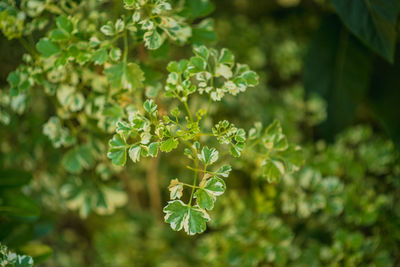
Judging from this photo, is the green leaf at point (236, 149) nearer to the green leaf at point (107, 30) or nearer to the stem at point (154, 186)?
the green leaf at point (107, 30)

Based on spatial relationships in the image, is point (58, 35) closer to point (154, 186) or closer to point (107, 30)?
point (107, 30)

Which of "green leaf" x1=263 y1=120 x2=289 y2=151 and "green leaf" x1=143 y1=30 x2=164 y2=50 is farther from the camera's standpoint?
"green leaf" x1=263 y1=120 x2=289 y2=151

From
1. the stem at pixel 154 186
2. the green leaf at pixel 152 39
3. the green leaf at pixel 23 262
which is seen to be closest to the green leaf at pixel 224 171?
the green leaf at pixel 152 39

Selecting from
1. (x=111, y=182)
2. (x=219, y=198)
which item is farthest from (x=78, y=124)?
(x=219, y=198)

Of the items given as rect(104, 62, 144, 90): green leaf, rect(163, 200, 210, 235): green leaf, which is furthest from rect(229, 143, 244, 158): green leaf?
rect(104, 62, 144, 90): green leaf

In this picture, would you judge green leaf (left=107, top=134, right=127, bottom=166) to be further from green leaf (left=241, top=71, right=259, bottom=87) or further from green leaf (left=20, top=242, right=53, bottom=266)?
green leaf (left=20, top=242, right=53, bottom=266)

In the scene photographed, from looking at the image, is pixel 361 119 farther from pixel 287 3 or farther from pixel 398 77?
pixel 287 3
